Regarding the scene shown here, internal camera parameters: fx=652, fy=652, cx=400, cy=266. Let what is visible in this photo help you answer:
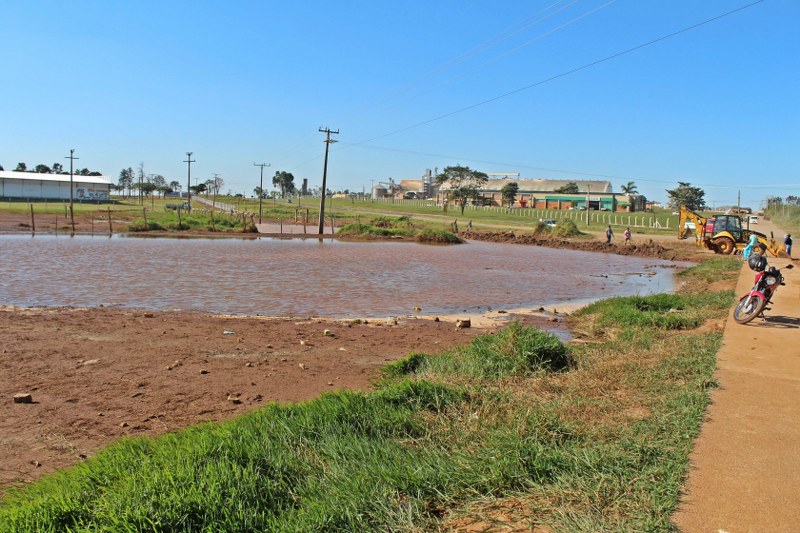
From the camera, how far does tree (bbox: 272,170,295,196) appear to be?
630 ft

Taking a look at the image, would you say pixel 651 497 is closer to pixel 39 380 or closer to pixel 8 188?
pixel 39 380

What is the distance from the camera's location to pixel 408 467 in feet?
14.7

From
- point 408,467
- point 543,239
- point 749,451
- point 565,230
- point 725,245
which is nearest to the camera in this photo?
point 408,467

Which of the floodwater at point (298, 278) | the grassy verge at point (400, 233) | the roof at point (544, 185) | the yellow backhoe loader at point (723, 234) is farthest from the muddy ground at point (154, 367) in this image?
the roof at point (544, 185)

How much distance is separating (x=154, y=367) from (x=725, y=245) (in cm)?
3755

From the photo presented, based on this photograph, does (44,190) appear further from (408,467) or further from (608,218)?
(408,467)

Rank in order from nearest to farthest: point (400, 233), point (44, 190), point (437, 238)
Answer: point (437, 238) < point (400, 233) < point (44, 190)

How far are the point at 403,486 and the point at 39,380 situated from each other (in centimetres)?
623

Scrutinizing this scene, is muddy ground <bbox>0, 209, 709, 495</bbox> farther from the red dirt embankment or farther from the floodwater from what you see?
the red dirt embankment

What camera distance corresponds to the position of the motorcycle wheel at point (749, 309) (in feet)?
36.1

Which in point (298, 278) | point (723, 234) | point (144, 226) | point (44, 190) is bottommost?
point (298, 278)

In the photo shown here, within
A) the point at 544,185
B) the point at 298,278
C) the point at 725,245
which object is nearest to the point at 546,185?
the point at 544,185


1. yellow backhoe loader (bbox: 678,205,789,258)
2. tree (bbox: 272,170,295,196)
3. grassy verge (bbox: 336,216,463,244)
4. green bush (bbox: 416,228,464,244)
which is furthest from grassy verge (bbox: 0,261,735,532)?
tree (bbox: 272,170,295,196)

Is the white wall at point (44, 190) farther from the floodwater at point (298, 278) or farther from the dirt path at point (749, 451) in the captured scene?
the dirt path at point (749, 451)
